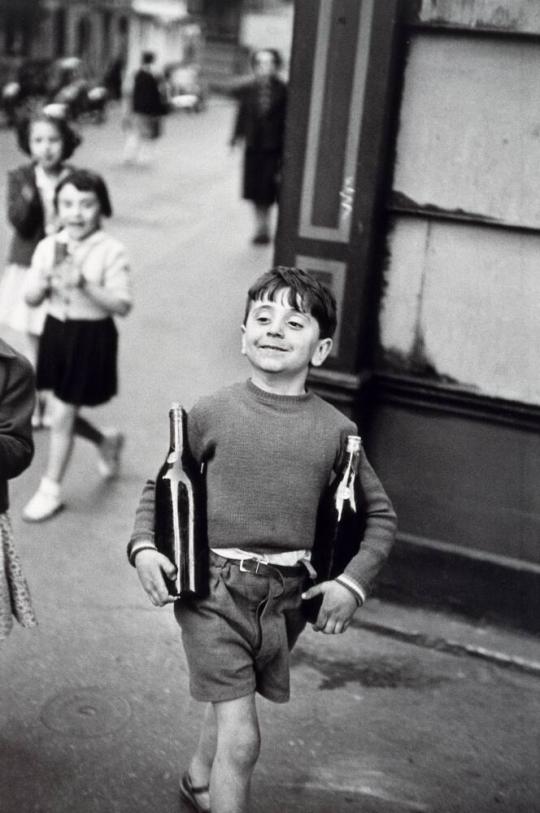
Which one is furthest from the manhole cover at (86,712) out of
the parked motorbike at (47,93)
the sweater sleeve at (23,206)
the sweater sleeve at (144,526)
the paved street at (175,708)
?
the parked motorbike at (47,93)

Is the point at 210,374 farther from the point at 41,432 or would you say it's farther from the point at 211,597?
the point at 211,597

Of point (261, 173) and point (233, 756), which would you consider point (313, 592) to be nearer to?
point (233, 756)

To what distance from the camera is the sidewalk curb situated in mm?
4176

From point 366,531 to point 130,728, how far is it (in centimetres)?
128

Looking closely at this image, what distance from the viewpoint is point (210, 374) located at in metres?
7.51

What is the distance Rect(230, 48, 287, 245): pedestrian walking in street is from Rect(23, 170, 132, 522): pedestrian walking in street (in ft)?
21.8

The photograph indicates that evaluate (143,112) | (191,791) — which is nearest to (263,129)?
(143,112)

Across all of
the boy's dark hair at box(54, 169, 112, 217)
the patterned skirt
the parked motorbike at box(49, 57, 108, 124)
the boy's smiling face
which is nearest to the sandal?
the patterned skirt

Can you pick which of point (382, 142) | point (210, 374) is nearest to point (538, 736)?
point (382, 142)

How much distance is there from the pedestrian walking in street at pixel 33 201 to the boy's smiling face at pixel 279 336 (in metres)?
3.14

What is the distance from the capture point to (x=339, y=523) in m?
2.74

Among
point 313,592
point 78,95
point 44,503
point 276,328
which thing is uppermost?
point 276,328

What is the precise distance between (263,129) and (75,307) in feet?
22.6

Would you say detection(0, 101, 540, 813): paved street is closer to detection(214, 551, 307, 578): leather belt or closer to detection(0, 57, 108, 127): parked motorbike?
detection(214, 551, 307, 578): leather belt
